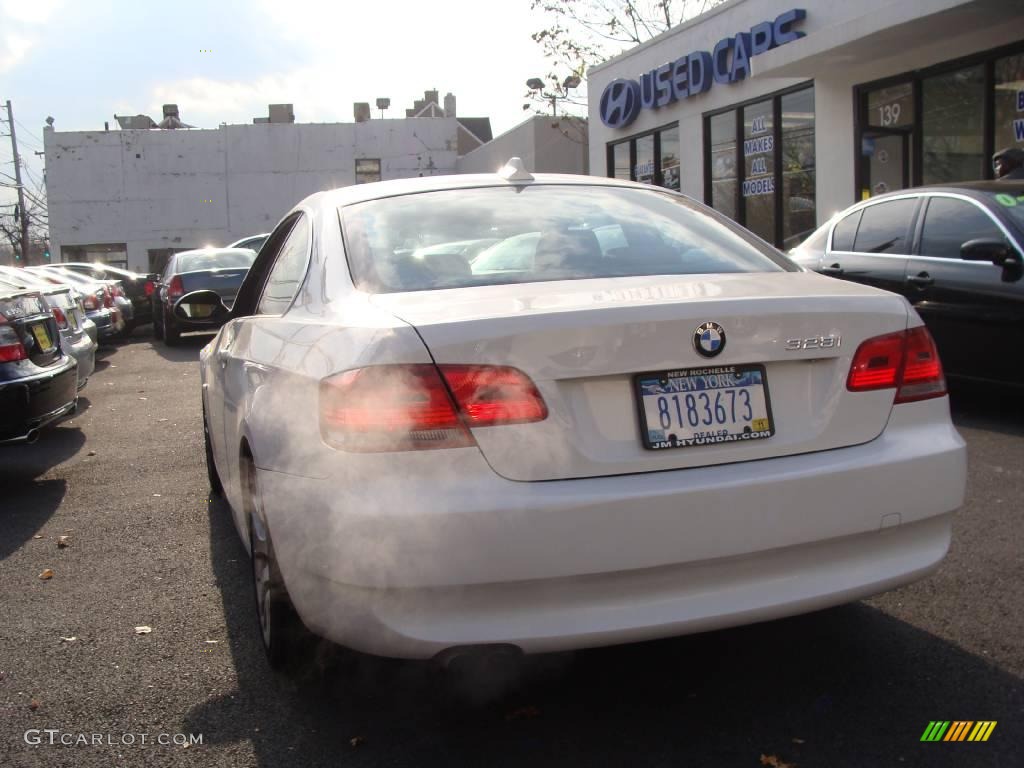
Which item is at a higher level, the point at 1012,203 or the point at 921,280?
the point at 1012,203

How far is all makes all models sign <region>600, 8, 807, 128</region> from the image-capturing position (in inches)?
607

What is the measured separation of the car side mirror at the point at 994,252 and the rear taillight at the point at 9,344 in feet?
19.2

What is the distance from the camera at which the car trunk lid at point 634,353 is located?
2.58m

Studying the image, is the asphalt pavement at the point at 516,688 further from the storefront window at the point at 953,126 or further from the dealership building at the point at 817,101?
the storefront window at the point at 953,126

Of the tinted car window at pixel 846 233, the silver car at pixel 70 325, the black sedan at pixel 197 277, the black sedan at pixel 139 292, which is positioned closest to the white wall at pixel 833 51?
the tinted car window at pixel 846 233

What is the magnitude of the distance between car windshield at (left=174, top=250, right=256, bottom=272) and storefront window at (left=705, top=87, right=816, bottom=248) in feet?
26.2

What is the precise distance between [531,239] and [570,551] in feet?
4.12

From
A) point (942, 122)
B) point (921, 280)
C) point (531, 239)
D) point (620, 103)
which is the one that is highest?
point (620, 103)

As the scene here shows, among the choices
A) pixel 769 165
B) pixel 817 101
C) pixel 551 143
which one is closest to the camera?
pixel 817 101

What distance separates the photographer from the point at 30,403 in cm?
614

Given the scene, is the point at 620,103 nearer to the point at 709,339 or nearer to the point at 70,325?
the point at 70,325

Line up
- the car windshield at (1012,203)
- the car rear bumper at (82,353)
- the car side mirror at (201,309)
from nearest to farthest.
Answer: the car side mirror at (201,309)
the car windshield at (1012,203)
the car rear bumper at (82,353)

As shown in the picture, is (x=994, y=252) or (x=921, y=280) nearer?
(x=994, y=252)

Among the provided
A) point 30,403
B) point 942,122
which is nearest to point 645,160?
point 942,122
